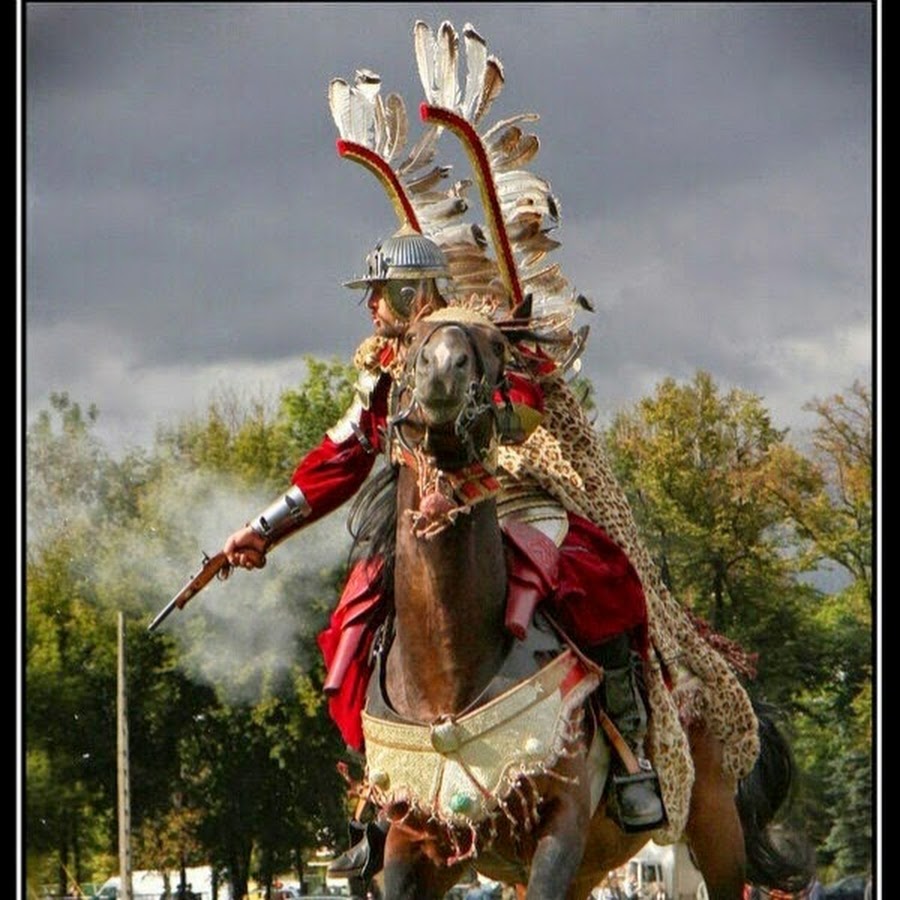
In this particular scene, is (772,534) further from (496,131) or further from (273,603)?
(496,131)

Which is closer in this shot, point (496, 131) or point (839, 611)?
point (496, 131)

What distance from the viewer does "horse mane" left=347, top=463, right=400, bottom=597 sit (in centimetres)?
1316

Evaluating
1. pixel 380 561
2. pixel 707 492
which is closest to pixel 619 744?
pixel 380 561

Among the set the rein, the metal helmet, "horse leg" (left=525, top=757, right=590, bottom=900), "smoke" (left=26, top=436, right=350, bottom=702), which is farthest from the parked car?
the rein

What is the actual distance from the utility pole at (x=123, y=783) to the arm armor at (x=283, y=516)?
12.1 metres

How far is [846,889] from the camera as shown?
27.2 metres

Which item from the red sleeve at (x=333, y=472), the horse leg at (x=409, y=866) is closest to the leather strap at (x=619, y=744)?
the horse leg at (x=409, y=866)

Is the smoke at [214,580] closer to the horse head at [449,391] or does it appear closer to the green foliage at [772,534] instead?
the green foliage at [772,534]

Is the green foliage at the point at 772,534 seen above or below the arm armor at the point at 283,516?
above

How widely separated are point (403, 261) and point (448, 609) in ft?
5.52

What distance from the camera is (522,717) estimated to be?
12.8 meters

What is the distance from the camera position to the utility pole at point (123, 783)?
25853 millimetres
